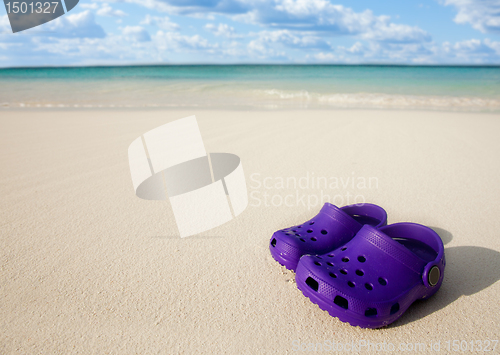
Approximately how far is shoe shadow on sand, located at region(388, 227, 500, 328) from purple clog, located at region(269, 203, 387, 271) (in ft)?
1.14

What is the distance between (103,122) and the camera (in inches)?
184

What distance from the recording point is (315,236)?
1.39 metres

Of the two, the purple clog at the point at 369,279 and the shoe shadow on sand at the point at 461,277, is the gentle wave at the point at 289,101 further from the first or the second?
the purple clog at the point at 369,279

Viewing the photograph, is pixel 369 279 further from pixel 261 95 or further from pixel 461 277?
pixel 261 95

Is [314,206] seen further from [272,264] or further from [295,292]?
[295,292]

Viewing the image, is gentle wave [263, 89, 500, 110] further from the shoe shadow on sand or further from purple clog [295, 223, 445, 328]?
purple clog [295, 223, 445, 328]

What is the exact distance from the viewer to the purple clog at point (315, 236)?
1.32 meters

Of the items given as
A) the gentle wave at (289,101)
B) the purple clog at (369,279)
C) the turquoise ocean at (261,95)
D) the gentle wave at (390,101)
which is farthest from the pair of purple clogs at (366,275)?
the gentle wave at (390,101)

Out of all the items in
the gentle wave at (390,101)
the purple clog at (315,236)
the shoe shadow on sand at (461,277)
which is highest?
the purple clog at (315,236)

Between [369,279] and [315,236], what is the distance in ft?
1.06

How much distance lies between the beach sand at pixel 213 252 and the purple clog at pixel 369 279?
0.29 ft

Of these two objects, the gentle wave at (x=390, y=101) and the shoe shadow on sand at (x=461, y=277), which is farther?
the gentle wave at (x=390, y=101)

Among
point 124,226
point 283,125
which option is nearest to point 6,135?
point 124,226

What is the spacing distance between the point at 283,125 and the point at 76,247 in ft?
10.6
